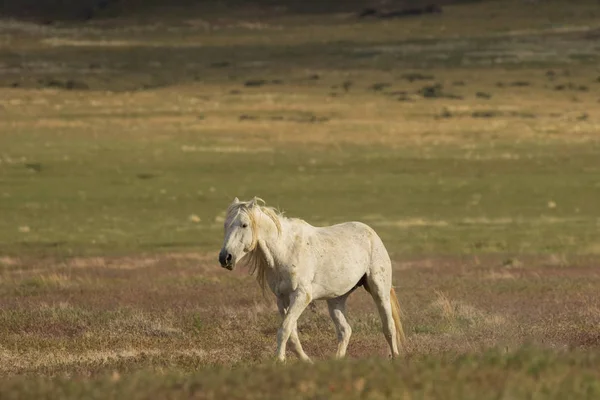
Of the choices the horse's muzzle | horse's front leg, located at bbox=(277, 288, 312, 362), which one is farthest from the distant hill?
the horse's muzzle

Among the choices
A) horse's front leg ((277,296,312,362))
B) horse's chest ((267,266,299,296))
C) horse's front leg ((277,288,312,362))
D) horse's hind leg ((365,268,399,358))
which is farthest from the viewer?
horse's hind leg ((365,268,399,358))

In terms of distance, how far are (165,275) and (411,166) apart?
26.6 meters

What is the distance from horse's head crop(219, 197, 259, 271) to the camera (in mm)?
12539

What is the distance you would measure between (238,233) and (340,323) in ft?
5.48

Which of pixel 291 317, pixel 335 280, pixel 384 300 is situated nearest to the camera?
pixel 291 317

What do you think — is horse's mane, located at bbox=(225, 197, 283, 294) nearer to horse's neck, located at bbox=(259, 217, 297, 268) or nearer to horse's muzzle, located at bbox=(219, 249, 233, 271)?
horse's neck, located at bbox=(259, 217, 297, 268)

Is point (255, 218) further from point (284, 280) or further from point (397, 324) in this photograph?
point (397, 324)

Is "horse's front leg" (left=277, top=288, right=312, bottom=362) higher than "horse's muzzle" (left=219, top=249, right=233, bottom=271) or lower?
lower

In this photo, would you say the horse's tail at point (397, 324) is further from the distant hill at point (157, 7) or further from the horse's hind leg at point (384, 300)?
the distant hill at point (157, 7)

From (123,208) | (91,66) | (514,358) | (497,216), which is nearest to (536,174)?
(497,216)

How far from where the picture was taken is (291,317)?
12.8m

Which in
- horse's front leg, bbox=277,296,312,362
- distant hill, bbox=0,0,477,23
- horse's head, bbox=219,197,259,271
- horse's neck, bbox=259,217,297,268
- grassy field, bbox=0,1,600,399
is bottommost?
distant hill, bbox=0,0,477,23

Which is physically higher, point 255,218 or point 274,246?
point 255,218

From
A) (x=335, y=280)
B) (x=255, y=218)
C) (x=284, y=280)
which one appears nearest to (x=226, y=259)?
(x=255, y=218)
